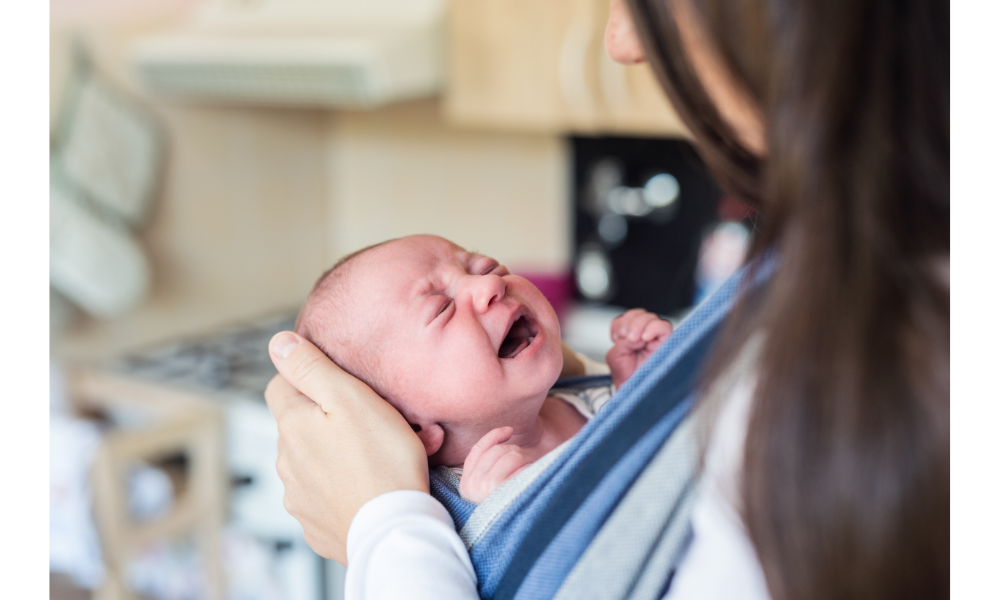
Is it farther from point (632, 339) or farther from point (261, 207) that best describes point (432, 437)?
point (261, 207)

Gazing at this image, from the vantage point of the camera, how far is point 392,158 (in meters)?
2.64

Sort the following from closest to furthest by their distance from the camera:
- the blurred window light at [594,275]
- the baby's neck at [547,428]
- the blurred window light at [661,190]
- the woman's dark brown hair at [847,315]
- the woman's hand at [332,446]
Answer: the woman's dark brown hair at [847,315]
the woman's hand at [332,446]
the baby's neck at [547,428]
the blurred window light at [661,190]
the blurred window light at [594,275]

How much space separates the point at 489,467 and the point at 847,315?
0.27 metres

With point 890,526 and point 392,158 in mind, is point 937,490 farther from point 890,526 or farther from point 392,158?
point 392,158

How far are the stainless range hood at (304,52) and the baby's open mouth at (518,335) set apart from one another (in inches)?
48.9

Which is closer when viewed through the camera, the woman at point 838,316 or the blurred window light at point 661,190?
the woman at point 838,316

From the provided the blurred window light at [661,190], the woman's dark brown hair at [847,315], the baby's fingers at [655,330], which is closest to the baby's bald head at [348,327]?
the baby's fingers at [655,330]

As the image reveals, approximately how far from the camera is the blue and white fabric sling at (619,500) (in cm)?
48

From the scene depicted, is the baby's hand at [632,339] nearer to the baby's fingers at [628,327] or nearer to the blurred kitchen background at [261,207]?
the baby's fingers at [628,327]

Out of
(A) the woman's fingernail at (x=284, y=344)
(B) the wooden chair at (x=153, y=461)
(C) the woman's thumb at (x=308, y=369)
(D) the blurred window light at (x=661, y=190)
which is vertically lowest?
(B) the wooden chair at (x=153, y=461)

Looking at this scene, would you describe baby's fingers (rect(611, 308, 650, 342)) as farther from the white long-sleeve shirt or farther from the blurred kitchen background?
the blurred kitchen background

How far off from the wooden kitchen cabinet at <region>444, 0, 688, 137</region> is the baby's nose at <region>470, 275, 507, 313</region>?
113cm

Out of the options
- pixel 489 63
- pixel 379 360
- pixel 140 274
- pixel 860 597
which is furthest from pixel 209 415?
pixel 860 597

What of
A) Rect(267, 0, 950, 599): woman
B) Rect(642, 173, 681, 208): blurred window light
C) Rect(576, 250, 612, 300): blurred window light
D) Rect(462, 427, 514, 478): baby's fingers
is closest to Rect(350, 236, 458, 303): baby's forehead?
Rect(462, 427, 514, 478): baby's fingers
